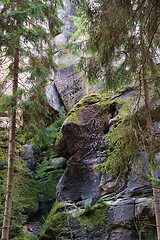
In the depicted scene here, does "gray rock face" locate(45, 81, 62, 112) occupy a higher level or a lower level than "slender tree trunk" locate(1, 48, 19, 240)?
higher

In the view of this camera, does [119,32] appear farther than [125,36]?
No

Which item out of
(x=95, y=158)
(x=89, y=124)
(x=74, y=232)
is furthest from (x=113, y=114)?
(x=74, y=232)

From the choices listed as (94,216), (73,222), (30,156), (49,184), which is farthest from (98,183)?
(30,156)

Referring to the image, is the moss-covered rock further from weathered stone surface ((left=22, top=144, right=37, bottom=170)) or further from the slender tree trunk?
weathered stone surface ((left=22, top=144, right=37, bottom=170))

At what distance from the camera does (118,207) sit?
237 inches

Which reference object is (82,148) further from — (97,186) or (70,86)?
(70,86)

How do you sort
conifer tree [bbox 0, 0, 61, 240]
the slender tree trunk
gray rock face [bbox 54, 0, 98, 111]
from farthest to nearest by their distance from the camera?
gray rock face [bbox 54, 0, 98, 111]
conifer tree [bbox 0, 0, 61, 240]
the slender tree trunk

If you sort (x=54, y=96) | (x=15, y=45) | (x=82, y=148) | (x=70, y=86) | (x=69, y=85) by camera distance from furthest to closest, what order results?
(x=54, y=96)
(x=69, y=85)
(x=70, y=86)
(x=82, y=148)
(x=15, y=45)

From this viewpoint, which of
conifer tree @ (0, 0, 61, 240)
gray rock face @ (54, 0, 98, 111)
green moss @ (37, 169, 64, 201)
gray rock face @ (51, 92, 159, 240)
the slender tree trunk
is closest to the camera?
the slender tree trunk

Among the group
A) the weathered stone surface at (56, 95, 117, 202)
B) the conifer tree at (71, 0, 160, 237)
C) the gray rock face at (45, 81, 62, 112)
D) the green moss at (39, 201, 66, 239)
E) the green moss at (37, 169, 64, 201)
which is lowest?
the green moss at (39, 201, 66, 239)

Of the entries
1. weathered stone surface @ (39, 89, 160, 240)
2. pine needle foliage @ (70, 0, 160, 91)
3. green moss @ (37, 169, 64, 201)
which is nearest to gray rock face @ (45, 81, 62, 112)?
green moss @ (37, 169, 64, 201)

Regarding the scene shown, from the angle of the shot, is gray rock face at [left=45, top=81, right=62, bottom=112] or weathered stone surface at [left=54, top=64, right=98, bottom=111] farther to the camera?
gray rock face at [left=45, top=81, right=62, bottom=112]

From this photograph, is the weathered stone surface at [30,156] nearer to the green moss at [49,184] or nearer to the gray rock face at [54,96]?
the green moss at [49,184]

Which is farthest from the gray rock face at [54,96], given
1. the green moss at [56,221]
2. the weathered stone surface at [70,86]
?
the green moss at [56,221]
